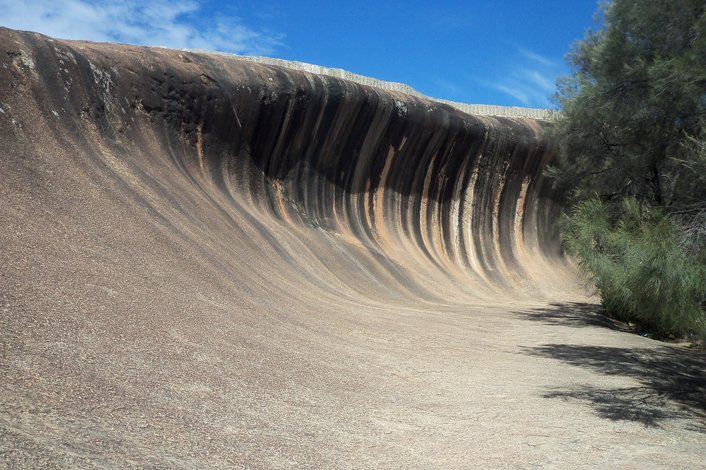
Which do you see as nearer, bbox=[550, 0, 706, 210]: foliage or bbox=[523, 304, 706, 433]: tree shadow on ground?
bbox=[523, 304, 706, 433]: tree shadow on ground

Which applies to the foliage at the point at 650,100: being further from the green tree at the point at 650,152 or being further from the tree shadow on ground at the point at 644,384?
the tree shadow on ground at the point at 644,384

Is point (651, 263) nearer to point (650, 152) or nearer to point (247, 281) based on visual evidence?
point (650, 152)

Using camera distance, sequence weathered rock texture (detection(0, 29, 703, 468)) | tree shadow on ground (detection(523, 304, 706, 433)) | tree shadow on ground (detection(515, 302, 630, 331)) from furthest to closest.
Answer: tree shadow on ground (detection(515, 302, 630, 331)) → tree shadow on ground (detection(523, 304, 706, 433)) → weathered rock texture (detection(0, 29, 703, 468))

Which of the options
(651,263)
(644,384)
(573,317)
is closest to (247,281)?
(644,384)

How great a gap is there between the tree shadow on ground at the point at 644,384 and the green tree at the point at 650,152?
77 cm

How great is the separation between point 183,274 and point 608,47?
7.25 metres

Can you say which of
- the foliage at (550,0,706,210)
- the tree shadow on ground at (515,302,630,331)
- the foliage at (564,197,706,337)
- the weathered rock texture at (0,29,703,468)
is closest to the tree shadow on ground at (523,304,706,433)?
the weathered rock texture at (0,29,703,468)

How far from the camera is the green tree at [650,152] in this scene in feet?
28.2

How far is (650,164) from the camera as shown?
40.0ft

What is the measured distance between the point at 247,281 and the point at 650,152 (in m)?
6.77

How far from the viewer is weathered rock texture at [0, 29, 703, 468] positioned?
559cm

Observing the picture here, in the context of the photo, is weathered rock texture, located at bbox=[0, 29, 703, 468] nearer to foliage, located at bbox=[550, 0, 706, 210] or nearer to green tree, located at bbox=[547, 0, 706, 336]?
green tree, located at bbox=[547, 0, 706, 336]

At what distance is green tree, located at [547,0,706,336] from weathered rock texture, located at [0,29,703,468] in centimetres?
177

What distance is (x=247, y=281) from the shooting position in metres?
12.2
